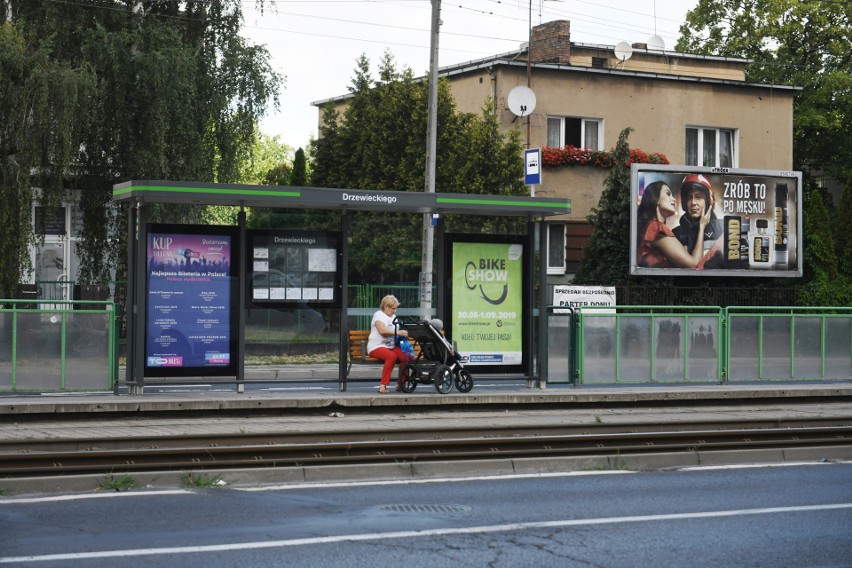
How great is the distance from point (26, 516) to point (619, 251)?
25020mm

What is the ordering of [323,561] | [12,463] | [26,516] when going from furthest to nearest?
[12,463]
[26,516]
[323,561]

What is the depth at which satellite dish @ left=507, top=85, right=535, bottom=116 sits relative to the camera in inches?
1362

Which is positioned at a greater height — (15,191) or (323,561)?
(15,191)

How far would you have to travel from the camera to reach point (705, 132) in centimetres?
3956

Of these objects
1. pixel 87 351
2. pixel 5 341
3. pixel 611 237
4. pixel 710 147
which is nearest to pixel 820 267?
pixel 611 237

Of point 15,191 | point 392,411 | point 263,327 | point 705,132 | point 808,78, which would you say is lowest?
point 392,411

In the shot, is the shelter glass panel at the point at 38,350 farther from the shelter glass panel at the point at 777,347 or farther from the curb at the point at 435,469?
the shelter glass panel at the point at 777,347

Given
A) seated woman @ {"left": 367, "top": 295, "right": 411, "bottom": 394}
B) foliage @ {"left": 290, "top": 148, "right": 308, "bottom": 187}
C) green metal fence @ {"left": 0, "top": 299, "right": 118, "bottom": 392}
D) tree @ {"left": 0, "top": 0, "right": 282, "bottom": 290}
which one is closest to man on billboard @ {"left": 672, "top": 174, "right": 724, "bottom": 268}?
tree @ {"left": 0, "top": 0, "right": 282, "bottom": 290}

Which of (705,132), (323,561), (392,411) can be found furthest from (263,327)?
(705,132)

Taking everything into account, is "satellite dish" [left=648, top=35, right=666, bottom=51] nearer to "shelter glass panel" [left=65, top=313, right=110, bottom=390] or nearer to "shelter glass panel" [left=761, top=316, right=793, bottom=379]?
"shelter glass panel" [left=761, top=316, right=793, bottom=379]

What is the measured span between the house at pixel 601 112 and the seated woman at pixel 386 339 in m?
17.4

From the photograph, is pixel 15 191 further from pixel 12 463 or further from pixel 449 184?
pixel 12 463

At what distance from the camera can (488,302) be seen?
63.9ft

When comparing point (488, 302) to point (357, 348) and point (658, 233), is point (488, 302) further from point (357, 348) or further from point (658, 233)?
point (658, 233)
